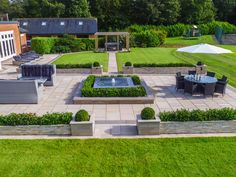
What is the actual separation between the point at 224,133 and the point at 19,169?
6.82 meters

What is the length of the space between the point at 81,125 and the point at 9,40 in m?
21.9

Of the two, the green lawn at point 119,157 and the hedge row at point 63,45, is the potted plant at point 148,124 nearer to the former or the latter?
the green lawn at point 119,157

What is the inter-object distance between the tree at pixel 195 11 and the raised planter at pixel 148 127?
49.7m

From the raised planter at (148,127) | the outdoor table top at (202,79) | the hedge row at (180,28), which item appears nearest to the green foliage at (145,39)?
the hedge row at (180,28)

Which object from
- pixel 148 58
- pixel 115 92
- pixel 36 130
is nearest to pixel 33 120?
pixel 36 130

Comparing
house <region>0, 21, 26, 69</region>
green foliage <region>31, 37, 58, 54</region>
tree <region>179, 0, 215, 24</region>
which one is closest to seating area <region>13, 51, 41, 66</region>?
house <region>0, 21, 26, 69</region>

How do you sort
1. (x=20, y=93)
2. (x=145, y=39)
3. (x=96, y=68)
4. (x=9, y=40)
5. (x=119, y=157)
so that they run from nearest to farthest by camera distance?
(x=119, y=157), (x=20, y=93), (x=96, y=68), (x=9, y=40), (x=145, y=39)

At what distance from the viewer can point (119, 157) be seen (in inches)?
292

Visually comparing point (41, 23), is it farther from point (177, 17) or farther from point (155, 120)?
point (155, 120)

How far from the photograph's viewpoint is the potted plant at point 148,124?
28.4 feet

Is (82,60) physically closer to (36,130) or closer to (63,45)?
(63,45)

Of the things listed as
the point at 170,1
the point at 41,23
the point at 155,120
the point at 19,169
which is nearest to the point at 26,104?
the point at 19,169

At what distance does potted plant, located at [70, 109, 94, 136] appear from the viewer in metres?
8.66

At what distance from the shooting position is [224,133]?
8.89 metres
